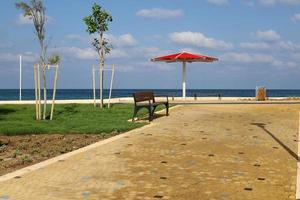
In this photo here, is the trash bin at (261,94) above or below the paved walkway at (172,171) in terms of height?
above

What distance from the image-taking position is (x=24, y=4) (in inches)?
618

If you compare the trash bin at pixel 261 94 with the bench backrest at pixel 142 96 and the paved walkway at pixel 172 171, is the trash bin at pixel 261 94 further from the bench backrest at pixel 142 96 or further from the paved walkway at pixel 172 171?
the paved walkway at pixel 172 171

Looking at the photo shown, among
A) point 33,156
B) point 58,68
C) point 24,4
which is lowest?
point 33,156

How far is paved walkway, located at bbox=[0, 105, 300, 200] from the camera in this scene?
5.41 m

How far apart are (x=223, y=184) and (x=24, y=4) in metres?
12.4

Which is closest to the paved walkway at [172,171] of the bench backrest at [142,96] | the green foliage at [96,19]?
the bench backrest at [142,96]

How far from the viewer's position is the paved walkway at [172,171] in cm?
541

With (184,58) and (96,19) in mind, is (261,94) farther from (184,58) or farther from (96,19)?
(96,19)

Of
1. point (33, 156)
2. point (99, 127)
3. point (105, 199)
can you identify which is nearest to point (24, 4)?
point (99, 127)

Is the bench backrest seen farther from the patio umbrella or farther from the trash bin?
the trash bin

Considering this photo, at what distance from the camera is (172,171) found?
6.63m


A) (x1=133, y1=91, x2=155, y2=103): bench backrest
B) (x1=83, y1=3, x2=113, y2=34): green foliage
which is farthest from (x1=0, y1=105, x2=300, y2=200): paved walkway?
(x1=83, y1=3, x2=113, y2=34): green foliage

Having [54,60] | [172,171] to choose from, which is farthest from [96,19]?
[172,171]

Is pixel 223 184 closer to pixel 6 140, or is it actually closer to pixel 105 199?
pixel 105 199
